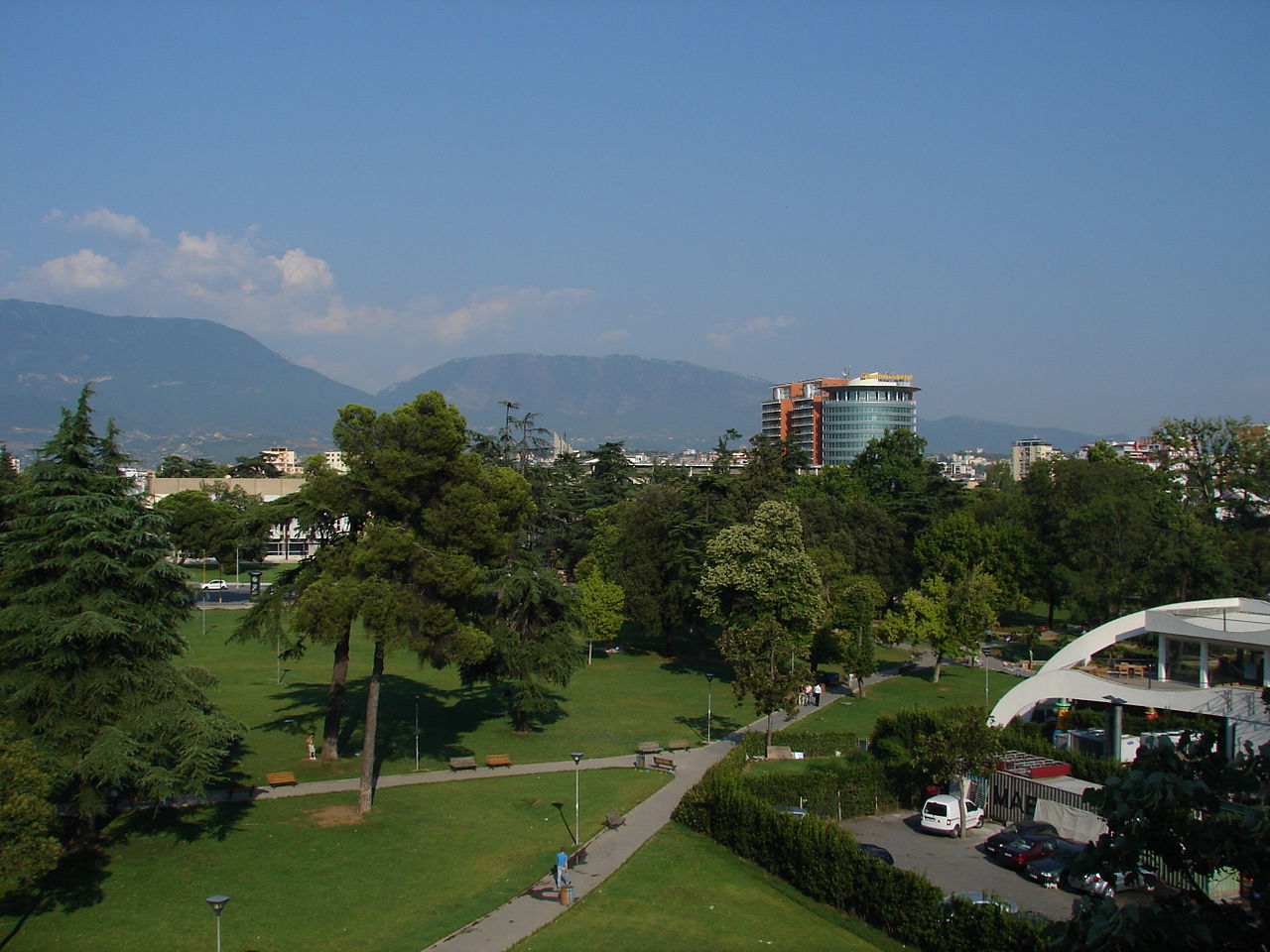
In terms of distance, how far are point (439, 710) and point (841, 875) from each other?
23.7m

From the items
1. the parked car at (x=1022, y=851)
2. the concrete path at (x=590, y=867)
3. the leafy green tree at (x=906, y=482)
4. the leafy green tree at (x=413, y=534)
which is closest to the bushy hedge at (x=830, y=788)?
the concrete path at (x=590, y=867)

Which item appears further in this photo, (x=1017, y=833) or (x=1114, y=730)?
(x=1114, y=730)

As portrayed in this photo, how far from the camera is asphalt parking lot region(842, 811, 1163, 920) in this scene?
22344 mm

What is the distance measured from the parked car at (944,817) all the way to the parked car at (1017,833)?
96cm

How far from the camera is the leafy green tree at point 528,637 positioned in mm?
34875

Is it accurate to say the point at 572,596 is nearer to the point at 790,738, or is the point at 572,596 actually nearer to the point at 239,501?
the point at 790,738

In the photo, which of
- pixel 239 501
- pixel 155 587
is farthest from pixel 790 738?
pixel 239 501

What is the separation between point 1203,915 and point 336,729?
29619mm

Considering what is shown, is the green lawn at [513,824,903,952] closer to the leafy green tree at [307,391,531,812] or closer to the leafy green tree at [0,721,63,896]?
the leafy green tree at [307,391,531,812]

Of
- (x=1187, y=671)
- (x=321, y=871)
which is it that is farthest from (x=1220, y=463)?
(x=321, y=871)

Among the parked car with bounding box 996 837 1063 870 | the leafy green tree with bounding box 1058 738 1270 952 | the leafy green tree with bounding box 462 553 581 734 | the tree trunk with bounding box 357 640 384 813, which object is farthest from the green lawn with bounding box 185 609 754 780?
the leafy green tree with bounding box 1058 738 1270 952

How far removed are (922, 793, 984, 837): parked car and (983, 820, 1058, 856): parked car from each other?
3.15ft

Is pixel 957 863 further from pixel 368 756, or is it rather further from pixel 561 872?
pixel 368 756

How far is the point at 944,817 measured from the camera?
27.6 metres
